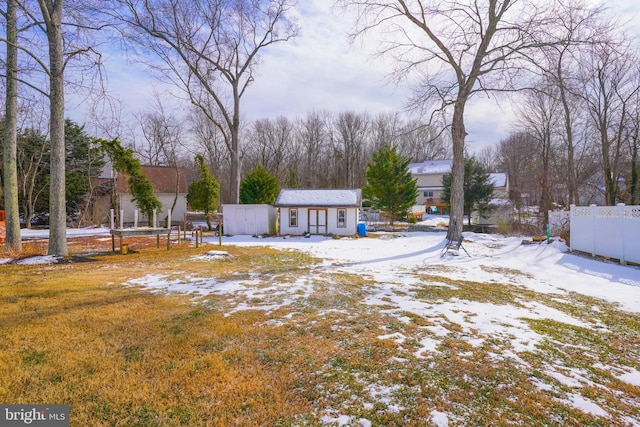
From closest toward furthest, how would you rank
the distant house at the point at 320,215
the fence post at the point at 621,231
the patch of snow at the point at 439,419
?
the patch of snow at the point at 439,419, the fence post at the point at 621,231, the distant house at the point at 320,215

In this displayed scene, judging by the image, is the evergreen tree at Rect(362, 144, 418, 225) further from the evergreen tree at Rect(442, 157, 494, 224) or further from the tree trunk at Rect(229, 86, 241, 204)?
the tree trunk at Rect(229, 86, 241, 204)

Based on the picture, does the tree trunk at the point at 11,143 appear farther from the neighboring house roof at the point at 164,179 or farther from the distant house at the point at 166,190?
the neighboring house roof at the point at 164,179

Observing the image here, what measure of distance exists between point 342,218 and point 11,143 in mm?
14467

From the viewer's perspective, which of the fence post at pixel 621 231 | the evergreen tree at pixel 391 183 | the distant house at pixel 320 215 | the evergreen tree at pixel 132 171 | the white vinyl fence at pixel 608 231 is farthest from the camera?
the evergreen tree at pixel 391 183

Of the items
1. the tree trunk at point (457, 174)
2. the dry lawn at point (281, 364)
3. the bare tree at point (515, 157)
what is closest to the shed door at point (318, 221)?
the tree trunk at point (457, 174)

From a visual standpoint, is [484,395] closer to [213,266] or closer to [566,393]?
[566,393]

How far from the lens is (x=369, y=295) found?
18.0 feet

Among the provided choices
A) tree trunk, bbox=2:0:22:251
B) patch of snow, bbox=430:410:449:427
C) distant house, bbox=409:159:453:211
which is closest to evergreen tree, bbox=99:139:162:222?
tree trunk, bbox=2:0:22:251

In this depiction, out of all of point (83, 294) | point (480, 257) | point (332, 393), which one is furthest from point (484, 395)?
point (480, 257)

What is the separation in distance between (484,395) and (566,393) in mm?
708

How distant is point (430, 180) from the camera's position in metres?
43.5

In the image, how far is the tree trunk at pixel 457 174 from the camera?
13.5m

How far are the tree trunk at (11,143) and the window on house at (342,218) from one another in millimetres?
14009

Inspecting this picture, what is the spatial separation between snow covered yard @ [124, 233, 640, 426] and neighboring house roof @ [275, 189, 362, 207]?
1115 cm
